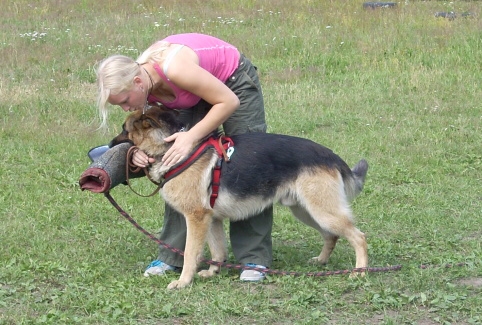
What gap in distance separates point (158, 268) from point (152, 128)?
983mm

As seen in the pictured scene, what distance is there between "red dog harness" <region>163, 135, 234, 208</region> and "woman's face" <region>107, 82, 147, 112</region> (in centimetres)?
48

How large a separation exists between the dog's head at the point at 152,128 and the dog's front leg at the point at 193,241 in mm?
475

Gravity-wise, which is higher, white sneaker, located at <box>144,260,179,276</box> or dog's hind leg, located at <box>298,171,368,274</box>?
dog's hind leg, located at <box>298,171,368,274</box>

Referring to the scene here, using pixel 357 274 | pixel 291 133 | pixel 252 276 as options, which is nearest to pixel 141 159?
pixel 252 276

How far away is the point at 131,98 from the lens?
4.52 m

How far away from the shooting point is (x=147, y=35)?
1401 centimetres

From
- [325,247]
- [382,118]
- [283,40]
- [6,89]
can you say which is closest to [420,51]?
[283,40]

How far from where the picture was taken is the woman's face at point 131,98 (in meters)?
4.47

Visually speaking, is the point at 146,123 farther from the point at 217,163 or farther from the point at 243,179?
the point at 243,179

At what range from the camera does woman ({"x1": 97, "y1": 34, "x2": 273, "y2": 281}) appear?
14.7 feet

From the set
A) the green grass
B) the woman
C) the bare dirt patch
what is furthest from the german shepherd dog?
the bare dirt patch

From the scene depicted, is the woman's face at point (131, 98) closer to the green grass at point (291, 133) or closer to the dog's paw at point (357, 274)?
the green grass at point (291, 133)

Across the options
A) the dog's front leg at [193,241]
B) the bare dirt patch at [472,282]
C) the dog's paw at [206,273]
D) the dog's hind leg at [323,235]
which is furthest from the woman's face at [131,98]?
the bare dirt patch at [472,282]

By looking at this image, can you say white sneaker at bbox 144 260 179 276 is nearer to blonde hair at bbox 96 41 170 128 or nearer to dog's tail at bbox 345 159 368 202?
blonde hair at bbox 96 41 170 128
